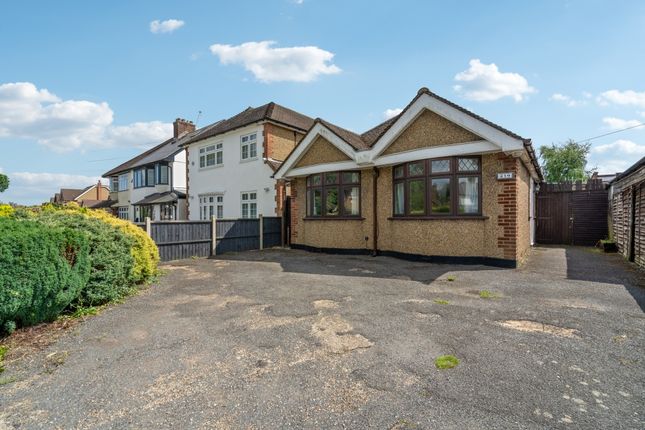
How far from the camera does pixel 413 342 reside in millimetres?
3936

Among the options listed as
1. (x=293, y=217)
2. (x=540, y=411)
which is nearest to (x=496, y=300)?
(x=540, y=411)

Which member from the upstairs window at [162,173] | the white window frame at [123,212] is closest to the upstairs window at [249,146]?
the upstairs window at [162,173]

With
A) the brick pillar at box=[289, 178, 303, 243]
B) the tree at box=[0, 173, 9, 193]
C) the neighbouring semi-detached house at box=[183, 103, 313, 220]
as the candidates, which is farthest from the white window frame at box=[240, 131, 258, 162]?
the tree at box=[0, 173, 9, 193]

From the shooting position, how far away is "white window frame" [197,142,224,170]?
67.2ft

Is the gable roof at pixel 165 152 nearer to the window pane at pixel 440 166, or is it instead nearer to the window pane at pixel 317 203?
the window pane at pixel 317 203

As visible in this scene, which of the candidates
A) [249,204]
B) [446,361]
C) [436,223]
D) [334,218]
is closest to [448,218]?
[436,223]

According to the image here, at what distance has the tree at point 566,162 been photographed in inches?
1249

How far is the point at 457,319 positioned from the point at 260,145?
49.2 feet

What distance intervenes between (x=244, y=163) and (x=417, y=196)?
38.2ft

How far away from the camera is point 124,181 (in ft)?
105

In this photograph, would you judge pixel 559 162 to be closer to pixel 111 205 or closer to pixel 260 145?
pixel 260 145

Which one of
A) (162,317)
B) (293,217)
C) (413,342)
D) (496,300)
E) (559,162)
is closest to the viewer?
(413,342)

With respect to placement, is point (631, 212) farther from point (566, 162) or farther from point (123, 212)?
point (123, 212)

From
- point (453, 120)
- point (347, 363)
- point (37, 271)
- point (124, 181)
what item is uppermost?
point (124, 181)
